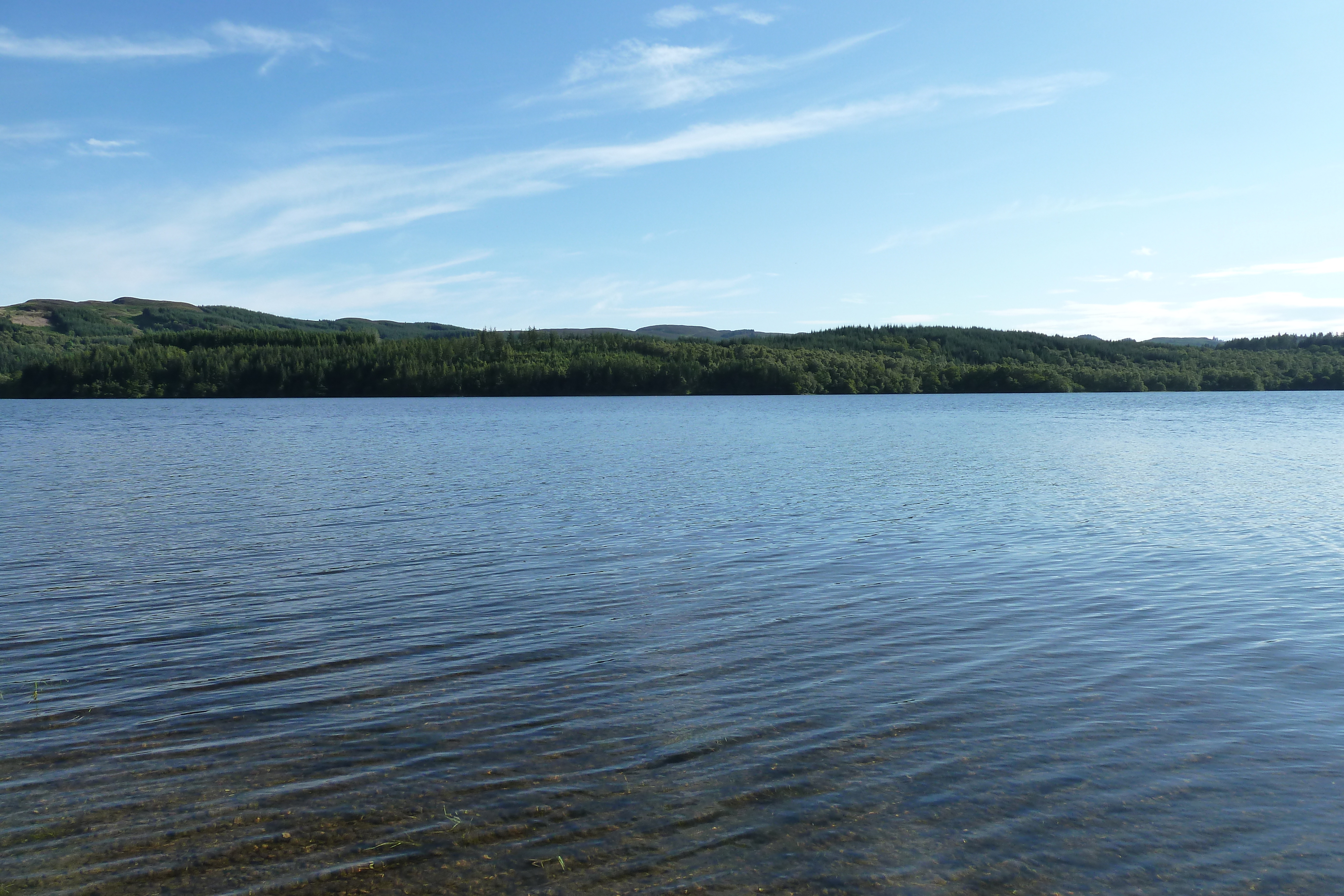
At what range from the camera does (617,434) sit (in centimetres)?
6331

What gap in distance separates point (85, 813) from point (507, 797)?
3.37m

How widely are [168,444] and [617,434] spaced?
27.4 metres

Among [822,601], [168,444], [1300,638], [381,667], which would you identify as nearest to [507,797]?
[381,667]

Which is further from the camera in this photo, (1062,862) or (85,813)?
(85,813)

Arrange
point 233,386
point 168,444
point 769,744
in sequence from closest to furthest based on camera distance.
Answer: point 769,744
point 168,444
point 233,386

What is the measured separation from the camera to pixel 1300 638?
12.6 m

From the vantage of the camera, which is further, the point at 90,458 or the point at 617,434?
the point at 617,434

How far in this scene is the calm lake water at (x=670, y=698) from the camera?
22.4 ft

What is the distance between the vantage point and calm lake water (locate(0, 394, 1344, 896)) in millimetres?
6828

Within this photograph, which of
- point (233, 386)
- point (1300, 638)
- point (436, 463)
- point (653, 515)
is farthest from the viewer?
point (233, 386)

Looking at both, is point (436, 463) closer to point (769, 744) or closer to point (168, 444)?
point (168, 444)

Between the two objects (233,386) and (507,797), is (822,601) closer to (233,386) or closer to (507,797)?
(507,797)

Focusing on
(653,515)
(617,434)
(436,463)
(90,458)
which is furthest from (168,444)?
(653,515)

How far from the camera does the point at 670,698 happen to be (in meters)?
10.2
